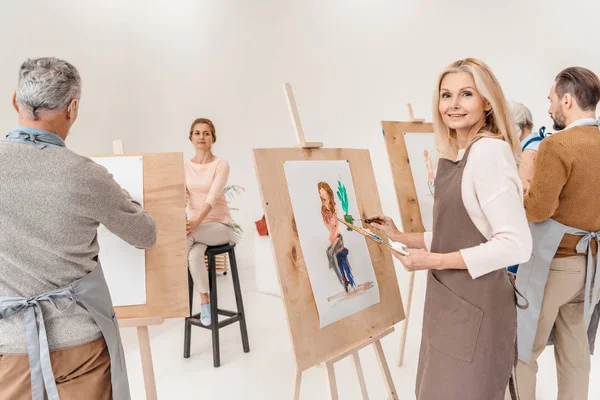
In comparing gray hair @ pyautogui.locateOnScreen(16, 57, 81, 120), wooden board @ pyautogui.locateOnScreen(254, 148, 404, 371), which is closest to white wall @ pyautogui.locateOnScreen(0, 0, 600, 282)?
gray hair @ pyautogui.locateOnScreen(16, 57, 81, 120)

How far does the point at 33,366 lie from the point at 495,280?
1.31 m

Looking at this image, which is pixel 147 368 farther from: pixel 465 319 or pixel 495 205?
pixel 495 205

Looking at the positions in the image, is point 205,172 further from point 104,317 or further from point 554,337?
point 554,337

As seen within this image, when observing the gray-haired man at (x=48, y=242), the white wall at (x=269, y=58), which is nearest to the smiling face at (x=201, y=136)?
→ the white wall at (x=269, y=58)

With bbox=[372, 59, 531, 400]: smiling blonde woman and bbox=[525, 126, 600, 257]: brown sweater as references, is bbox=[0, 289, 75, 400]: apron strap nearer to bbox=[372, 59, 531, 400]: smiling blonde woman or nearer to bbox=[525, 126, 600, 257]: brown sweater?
bbox=[372, 59, 531, 400]: smiling blonde woman

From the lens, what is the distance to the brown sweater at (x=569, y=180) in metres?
1.62

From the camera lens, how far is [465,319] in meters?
1.28

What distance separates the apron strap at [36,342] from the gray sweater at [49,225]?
0.07 feet

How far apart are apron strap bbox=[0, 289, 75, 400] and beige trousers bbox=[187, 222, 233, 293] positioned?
1654mm

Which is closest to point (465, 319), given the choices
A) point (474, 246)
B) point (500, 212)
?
point (474, 246)

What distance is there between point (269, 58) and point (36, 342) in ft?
14.1

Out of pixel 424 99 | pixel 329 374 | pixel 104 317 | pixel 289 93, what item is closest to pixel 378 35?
pixel 424 99

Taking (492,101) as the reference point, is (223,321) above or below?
below

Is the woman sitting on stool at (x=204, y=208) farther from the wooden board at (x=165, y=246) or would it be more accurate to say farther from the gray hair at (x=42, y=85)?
the gray hair at (x=42, y=85)
